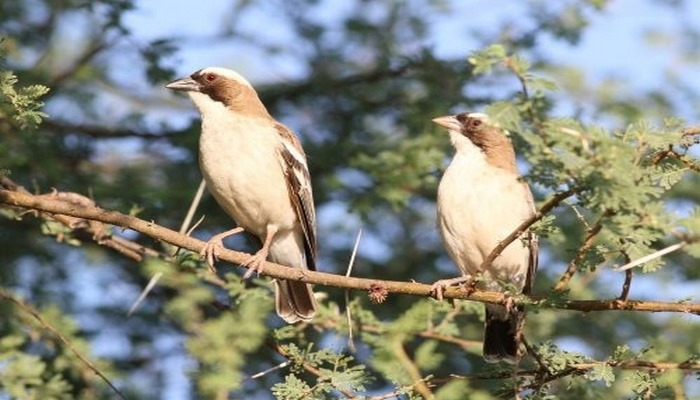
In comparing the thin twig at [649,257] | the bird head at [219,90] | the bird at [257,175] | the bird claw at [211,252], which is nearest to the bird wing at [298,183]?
the bird at [257,175]

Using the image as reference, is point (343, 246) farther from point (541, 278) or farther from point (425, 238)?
point (541, 278)

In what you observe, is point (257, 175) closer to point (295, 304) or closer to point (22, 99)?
point (295, 304)

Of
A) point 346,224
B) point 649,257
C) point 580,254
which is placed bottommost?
point 346,224

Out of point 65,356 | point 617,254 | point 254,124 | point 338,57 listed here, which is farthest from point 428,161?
point 617,254

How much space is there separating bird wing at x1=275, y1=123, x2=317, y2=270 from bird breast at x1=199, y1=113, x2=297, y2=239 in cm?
4

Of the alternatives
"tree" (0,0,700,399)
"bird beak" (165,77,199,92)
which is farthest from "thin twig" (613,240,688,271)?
→ "bird beak" (165,77,199,92)

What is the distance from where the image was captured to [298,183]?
241 inches

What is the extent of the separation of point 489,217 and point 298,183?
3.47ft

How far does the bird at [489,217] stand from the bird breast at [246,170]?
0.83m

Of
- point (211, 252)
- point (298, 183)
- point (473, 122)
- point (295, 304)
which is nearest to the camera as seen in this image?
point (211, 252)

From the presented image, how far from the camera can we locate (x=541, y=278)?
8.12 metres

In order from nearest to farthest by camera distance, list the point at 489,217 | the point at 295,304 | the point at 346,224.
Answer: the point at 489,217 < the point at 295,304 < the point at 346,224

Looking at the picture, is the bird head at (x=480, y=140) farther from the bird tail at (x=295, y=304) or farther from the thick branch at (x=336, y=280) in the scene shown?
the thick branch at (x=336, y=280)

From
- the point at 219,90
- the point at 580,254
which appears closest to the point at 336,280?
the point at 580,254
